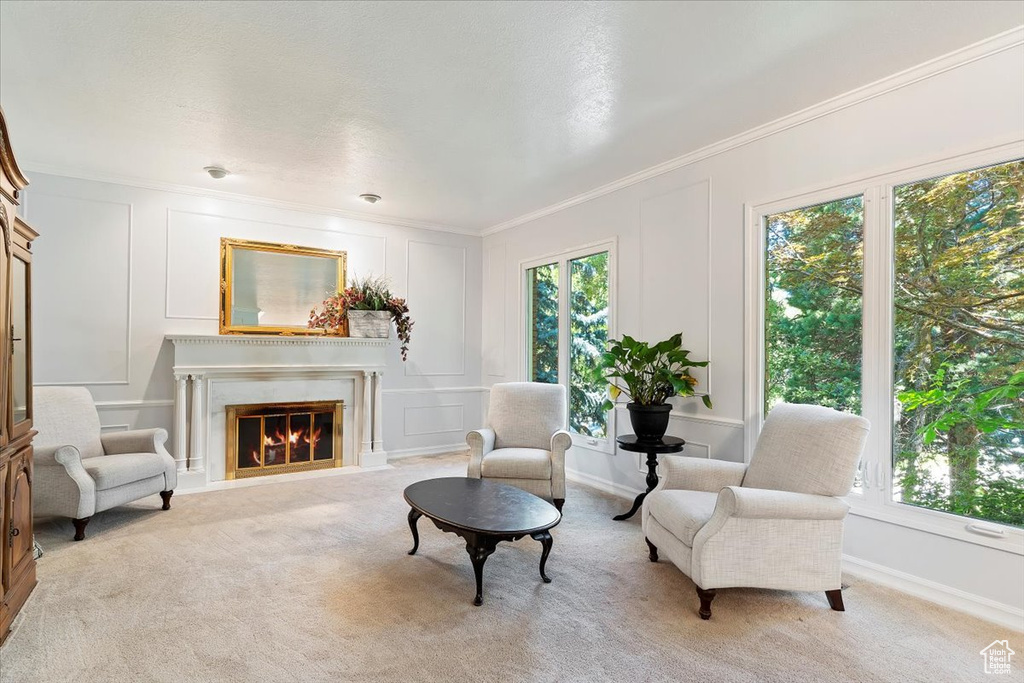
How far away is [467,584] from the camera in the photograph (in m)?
2.80

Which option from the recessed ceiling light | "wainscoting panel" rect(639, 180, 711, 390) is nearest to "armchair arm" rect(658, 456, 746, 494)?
"wainscoting panel" rect(639, 180, 711, 390)

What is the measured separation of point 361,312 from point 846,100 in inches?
174

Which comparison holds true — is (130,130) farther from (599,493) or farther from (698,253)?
(599,493)

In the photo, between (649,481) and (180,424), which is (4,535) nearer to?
(180,424)

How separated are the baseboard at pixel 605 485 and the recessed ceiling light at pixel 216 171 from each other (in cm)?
408

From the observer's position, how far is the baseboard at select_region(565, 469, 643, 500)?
4520 millimetres

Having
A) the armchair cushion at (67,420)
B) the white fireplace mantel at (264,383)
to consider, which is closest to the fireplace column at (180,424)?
the white fireplace mantel at (264,383)

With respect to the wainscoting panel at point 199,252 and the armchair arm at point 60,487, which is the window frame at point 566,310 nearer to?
the wainscoting panel at point 199,252

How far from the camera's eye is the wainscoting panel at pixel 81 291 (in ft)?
14.3

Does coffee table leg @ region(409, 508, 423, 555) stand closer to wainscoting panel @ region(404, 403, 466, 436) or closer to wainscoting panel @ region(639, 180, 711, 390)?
wainscoting panel @ region(639, 180, 711, 390)

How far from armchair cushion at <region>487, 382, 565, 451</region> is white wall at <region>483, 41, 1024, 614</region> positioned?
0.66 metres

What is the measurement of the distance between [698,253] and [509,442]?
6.91 ft

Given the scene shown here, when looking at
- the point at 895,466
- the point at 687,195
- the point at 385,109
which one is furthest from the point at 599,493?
the point at 385,109

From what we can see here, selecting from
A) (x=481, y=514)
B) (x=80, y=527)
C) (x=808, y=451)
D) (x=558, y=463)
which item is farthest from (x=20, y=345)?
(x=808, y=451)
